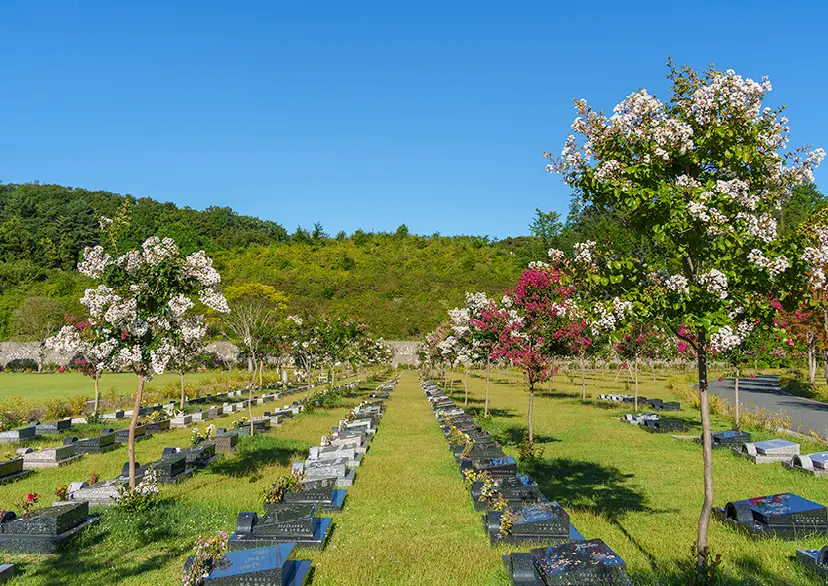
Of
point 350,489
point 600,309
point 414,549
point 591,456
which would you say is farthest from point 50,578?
point 591,456

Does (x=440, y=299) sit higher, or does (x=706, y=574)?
(x=440, y=299)

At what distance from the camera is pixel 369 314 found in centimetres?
8256

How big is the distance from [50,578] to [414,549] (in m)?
4.86

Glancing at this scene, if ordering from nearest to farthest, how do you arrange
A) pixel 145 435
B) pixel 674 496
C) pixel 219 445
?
pixel 674 496
pixel 219 445
pixel 145 435

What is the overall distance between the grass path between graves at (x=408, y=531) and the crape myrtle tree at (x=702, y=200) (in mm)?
2999

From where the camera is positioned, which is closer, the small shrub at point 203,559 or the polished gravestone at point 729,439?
the small shrub at point 203,559

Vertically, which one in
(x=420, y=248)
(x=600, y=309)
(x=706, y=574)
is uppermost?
(x=420, y=248)

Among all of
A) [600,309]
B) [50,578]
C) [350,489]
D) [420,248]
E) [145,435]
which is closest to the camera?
[600,309]

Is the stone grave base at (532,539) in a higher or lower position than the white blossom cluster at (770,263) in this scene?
lower

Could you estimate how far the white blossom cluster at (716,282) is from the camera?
554 centimetres

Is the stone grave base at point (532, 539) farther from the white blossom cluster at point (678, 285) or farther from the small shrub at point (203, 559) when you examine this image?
the white blossom cluster at point (678, 285)

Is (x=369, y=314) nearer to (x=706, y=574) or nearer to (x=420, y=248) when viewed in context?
(x=420, y=248)

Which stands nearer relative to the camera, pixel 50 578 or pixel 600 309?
pixel 600 309

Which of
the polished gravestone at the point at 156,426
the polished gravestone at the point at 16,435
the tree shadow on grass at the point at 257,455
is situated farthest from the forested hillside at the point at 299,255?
the tree shadow on grass at the point at 257,455
